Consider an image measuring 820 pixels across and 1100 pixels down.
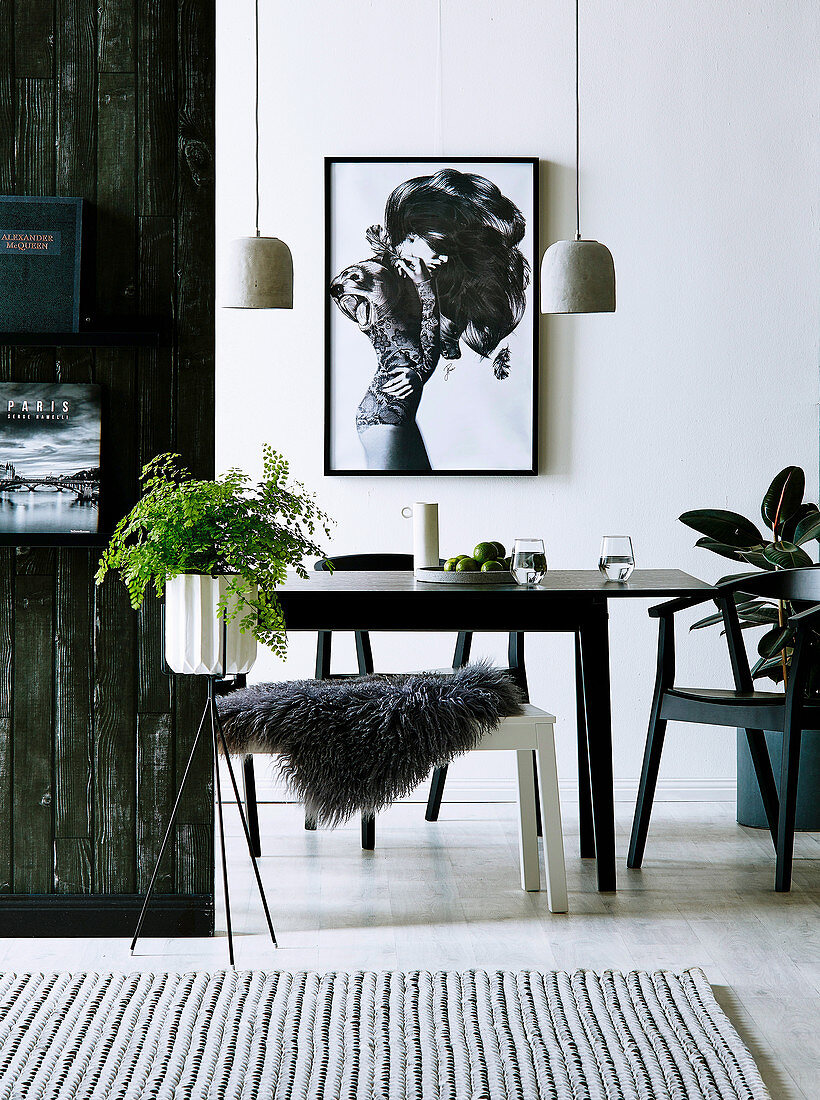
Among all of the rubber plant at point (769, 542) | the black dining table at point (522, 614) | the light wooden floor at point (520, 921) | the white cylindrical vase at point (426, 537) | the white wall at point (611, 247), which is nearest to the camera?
the light wooden floor at point (520, 921)

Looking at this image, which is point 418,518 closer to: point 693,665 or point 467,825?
point 467,825

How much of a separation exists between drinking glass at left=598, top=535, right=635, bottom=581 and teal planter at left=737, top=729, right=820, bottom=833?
817mm

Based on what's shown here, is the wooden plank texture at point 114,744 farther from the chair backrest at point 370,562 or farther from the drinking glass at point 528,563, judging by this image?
the chair backrest at point 370,562

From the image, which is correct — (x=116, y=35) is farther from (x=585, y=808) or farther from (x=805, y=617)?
(x=585, y=808)

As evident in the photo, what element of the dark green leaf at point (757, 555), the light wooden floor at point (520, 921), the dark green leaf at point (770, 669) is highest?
the dark green leaf at point (757, 555)

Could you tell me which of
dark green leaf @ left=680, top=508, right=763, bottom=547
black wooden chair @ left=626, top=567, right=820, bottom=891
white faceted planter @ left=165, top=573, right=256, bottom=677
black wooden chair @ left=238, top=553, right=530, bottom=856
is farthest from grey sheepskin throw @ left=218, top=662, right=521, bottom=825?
dark green leaf @ left=680, top=508, right=763, bottom=547

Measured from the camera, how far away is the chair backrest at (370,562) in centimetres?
395

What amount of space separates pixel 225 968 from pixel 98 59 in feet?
6.66

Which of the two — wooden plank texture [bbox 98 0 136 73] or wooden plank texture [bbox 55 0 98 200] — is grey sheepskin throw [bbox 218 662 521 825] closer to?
wooden plank texture [bbox 55 0 98 200]

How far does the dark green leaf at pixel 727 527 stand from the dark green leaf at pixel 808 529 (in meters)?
0.11

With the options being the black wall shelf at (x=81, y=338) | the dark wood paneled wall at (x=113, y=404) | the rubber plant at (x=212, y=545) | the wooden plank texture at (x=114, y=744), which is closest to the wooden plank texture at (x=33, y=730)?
the dark wood paneled wall at (x=113, y=404)

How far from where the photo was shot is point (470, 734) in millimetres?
2943

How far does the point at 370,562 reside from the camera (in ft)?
13.1

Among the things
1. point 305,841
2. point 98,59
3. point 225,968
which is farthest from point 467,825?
point 98,59
